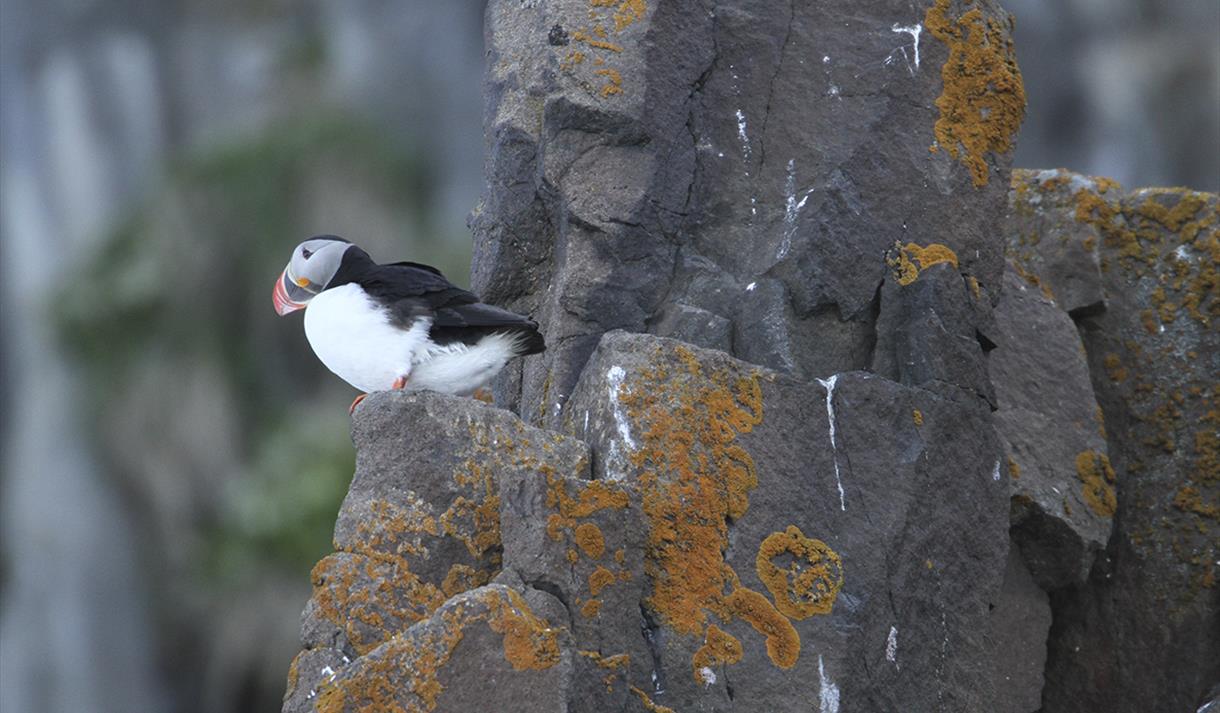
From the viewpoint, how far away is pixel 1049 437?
5.59 m

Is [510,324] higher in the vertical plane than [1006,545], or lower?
higher

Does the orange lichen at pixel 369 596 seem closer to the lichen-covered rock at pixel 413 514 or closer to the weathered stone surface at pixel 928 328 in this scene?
the lichen-covered rock at pixel 413 514

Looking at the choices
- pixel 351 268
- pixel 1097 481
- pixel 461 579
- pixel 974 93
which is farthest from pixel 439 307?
pixel 1097 481

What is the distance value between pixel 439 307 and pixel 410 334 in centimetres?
11

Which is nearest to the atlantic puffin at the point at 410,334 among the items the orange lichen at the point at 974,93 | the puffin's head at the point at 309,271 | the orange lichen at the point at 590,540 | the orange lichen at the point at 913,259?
the puffin's head at the point at 309,271

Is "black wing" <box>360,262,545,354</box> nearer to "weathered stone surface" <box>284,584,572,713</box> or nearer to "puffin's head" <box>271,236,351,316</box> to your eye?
"puffin's head" <box>271,236,351,316</box>

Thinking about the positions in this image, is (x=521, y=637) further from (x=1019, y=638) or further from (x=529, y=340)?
(x=1019, y=638)

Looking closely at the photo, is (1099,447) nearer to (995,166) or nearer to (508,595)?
(995,166)

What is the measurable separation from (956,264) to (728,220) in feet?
2.20

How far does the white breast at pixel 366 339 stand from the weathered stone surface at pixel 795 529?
503 millimetres

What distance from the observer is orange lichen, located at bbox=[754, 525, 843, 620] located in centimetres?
449

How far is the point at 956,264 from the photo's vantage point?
16.7 ft

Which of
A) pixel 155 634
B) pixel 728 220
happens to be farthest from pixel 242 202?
pixel 728 220

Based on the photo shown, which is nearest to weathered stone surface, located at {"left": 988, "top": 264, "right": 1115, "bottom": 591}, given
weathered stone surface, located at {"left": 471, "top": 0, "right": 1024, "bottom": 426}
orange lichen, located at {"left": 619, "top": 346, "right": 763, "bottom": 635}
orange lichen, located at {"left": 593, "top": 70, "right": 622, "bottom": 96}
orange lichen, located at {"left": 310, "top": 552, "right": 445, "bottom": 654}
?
weathered stone surface, located at {"left": 471, "top": 0, "right": 1024, "bottom": 426}
